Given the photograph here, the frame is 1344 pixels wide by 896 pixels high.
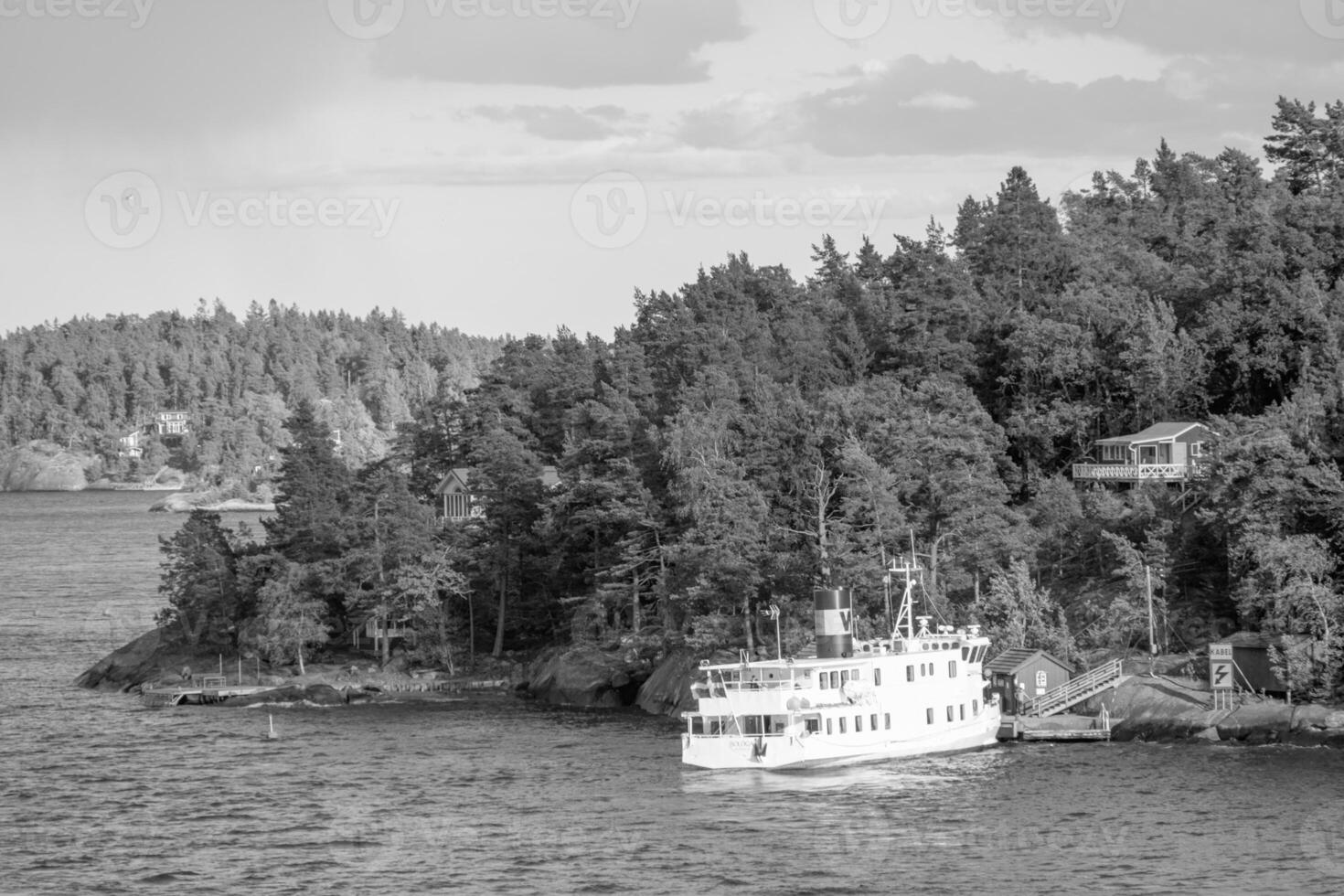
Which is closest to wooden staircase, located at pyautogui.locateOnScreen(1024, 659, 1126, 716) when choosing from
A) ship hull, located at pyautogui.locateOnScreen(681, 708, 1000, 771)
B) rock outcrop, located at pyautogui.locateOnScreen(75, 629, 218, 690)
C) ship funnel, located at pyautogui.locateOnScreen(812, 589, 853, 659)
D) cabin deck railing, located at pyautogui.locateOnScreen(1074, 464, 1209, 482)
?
ship hull, located at pyautogui.locateOnScreen(681, 708, 1000, 771)

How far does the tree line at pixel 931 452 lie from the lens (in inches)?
2771

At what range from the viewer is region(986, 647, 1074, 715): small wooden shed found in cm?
6688

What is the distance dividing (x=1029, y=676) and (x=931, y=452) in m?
13.1

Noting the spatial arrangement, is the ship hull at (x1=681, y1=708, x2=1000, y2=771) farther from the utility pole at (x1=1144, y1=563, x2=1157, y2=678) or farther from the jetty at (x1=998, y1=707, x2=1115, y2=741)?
the utility pole at (x1=1144, y1=563, x2=1157, y2=678)

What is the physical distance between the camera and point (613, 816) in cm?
5275

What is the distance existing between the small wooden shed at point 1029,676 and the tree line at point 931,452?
196 centimetres

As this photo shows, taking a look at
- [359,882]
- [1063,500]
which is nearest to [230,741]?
[359,882]

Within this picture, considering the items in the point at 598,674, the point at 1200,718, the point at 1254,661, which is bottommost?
the point at 1200,718

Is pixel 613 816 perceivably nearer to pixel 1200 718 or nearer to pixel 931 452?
pixel 1200 718

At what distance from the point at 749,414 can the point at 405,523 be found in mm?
19201

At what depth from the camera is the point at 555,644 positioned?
89.2 meters

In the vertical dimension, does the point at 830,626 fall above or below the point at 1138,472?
below

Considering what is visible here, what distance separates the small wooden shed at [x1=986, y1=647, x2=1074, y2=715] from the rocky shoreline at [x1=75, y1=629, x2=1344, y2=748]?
232cm

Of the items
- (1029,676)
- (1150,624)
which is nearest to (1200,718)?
(1150,624)
